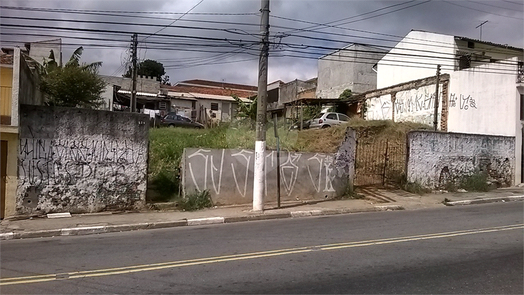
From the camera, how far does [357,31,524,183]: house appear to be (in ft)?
66.2

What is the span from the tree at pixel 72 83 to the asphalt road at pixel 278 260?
50.0ft

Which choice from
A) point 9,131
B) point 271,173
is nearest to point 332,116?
point 271,173

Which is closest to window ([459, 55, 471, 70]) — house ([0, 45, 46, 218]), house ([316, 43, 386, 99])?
house ([316, 43, 386, 99])

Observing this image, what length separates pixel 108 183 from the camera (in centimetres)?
1161

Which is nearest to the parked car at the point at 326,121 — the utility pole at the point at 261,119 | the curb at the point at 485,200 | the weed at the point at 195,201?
the curb at the point at 485,200

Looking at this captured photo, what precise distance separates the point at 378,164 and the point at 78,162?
35.5 ft

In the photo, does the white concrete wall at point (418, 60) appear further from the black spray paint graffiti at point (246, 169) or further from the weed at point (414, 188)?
the black spray paint graffiti at point (246, 169)

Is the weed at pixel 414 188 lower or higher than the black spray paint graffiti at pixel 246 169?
lower

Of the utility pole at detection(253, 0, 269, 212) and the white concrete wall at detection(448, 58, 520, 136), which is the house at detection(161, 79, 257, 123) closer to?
the white concrete wall at detection(448, 58, 520, 136)

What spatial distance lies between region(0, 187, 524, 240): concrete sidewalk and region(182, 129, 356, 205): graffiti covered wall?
0.48 meters

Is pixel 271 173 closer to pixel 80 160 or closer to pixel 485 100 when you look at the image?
pixel 80 160

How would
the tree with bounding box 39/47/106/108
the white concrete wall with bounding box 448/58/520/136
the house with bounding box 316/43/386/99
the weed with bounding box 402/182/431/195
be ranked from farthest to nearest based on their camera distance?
the house with bounding box 316/43/386/99 → the tree with bounding box 39/47/106/108 → the white concrete wall with bounding box 448/58/520/136 → the weed with bounding box 402/182/431/195

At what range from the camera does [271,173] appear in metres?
13.6

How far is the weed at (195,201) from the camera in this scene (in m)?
12.2
